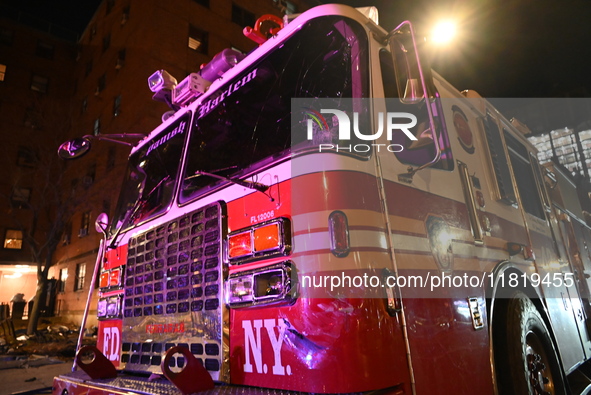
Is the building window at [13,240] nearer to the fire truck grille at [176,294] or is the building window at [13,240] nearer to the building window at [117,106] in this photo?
the building window at [117,106]

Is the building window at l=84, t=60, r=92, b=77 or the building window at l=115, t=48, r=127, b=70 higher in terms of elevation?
the building window at l=84, t=60, r=92, b=77

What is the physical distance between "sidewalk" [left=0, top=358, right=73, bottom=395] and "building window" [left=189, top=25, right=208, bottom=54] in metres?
15.0

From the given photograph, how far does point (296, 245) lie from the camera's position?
198 cm

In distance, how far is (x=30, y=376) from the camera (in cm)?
694

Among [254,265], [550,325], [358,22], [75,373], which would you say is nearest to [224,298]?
[254,265]

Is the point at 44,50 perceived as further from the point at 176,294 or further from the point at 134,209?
the point at 176,294

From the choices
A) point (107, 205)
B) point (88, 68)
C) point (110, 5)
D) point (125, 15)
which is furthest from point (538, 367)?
point (88, 68)

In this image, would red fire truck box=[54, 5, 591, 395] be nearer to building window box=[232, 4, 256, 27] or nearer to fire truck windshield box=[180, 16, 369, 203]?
fire truck windshield box=[180, 16, 369, 203]

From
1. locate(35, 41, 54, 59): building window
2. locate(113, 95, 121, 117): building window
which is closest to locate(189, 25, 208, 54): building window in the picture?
→ locate(113, 95, 121, 117): building window

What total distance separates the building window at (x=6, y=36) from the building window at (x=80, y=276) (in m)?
17.4

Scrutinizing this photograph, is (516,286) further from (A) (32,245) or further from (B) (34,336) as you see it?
(A) (32,245)

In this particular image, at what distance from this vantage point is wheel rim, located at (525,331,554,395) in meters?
3.02

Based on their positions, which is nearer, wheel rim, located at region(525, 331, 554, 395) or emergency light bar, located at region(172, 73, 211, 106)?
wheel rim, located at region(525, 331, 554, 395)

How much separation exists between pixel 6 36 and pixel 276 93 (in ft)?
104
